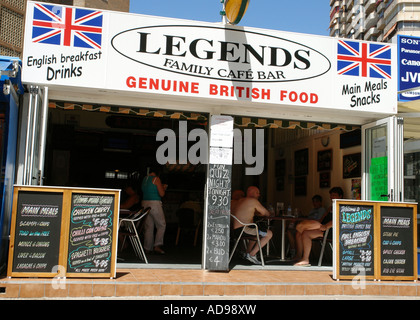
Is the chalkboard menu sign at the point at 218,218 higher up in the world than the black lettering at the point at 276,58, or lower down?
lower down

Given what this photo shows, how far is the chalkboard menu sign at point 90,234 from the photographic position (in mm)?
5188

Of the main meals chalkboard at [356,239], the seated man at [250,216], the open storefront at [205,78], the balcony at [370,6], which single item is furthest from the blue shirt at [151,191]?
the balcony at [370,6]

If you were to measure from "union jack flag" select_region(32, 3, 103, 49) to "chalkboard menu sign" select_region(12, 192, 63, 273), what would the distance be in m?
2.04

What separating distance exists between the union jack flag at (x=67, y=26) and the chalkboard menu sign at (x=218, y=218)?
2382 mm

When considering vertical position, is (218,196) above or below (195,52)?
below

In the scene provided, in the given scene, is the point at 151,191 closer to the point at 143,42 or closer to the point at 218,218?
the point at 218,218

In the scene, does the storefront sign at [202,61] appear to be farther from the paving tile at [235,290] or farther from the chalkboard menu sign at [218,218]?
the paving tile at [235,290]

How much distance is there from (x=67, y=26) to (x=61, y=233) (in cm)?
268

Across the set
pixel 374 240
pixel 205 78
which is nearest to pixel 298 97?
pixel 205 78

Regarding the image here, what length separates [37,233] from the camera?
201 inches

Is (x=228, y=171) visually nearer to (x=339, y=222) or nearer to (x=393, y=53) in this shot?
(x=339, y=222)
